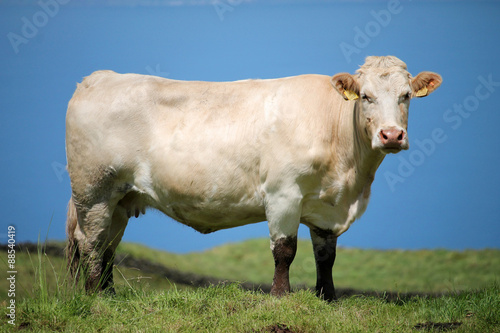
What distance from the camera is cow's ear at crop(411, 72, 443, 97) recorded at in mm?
7141

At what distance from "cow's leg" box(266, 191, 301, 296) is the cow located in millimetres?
14

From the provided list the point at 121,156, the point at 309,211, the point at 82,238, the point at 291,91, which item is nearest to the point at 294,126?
the point at 291,91

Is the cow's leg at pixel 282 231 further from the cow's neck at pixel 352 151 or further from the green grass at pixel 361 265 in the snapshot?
the green grass at pixel 361 265

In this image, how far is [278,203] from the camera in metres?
7.16

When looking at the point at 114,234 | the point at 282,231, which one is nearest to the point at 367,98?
the point at 282,231

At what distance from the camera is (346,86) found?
7086 mm

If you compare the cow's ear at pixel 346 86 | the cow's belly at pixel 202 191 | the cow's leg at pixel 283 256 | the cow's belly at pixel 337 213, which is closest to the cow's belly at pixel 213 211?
the cow's belly at pixel 202 191

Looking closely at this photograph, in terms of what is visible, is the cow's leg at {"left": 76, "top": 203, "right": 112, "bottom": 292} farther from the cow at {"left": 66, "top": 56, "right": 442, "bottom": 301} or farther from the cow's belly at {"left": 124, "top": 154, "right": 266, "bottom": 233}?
the cow's belly at {"left": 124, "top": 154, "right": 266, "bottom": 233}

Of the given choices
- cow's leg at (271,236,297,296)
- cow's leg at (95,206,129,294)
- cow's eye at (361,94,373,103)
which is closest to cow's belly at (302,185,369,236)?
cow's leg at (271,236,297,296)

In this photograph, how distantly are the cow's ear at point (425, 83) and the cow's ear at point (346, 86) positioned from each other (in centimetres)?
76

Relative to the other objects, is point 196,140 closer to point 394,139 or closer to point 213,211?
point 213,211

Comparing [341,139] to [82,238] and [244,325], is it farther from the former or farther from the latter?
[82,238]

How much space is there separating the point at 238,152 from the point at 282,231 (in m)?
1.21

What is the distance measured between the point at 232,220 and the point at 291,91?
6.54ft
